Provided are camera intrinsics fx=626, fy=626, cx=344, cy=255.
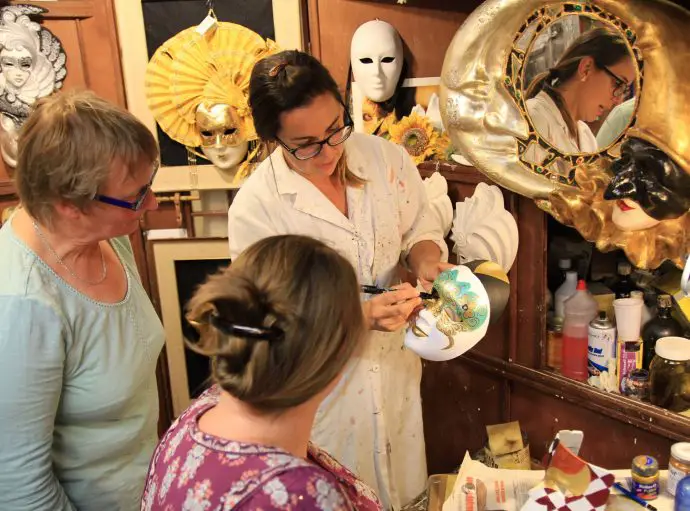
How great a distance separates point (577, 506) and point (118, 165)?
101 cm

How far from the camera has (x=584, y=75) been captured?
1382mm

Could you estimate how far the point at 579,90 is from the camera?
55.1 inches

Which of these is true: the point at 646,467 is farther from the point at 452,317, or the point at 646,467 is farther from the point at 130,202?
the point at 130,202

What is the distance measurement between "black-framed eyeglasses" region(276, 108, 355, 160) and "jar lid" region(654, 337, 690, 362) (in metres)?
0.84

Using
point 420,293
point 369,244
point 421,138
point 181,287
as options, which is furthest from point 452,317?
point 181,287

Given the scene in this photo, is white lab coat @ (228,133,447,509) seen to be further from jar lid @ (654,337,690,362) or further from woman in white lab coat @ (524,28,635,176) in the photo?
jar lid @ (654,337,690,362)

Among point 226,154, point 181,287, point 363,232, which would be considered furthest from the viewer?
point 181,287

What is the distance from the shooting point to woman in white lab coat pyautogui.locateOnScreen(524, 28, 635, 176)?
4.28ft

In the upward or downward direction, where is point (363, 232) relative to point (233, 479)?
upward

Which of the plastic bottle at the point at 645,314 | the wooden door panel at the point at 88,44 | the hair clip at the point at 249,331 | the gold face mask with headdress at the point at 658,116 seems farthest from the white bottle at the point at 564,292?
the wooden door panel at the point at 88,44

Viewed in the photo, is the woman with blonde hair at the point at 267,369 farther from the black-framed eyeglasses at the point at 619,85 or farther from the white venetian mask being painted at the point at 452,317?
the black-framed eyeglasses at the point at 619,85

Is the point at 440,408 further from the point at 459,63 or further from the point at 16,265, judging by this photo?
the point at 16,265

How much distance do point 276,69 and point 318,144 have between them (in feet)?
0.57

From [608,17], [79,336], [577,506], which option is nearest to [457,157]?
[608,17]
